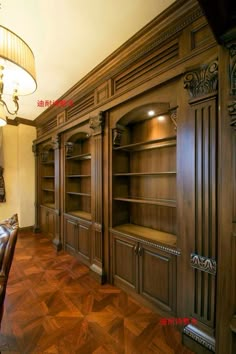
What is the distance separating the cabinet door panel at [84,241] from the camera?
2.99m

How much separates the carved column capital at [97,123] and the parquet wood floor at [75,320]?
212cm

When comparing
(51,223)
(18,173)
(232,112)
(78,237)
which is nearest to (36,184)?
(18,173)

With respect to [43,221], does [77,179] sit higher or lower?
higher

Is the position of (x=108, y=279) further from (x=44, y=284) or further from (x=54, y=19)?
(x=54, y=19)

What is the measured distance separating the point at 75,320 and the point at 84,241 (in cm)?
127

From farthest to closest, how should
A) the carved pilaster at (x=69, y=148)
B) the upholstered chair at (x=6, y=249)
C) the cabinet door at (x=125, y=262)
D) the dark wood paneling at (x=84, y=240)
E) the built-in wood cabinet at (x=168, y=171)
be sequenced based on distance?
the carved pilaster at (x=69, y=148) < the dark wood paneling at (x=84, y=240) < the cabinet door at (x=125, y=262) < the built-in wood cabinet at (x=168, y=171) < the upholstered chair at (x=6, y=249)

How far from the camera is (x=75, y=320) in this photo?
6.10ft

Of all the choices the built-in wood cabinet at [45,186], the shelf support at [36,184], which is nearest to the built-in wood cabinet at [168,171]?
the built-in wood cabinet at [45,186]

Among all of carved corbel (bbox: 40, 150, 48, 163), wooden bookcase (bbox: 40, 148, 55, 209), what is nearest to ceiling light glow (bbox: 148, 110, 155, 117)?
wooden bookcase (bbox: 40, 148, 55, 209)

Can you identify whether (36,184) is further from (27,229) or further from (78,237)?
(78,237)

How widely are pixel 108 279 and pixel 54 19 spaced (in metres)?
3.06

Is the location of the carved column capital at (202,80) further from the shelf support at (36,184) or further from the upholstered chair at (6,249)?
the shelf support at (36,184)

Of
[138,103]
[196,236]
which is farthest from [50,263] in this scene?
[138,103]

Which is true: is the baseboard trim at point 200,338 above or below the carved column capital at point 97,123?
below
